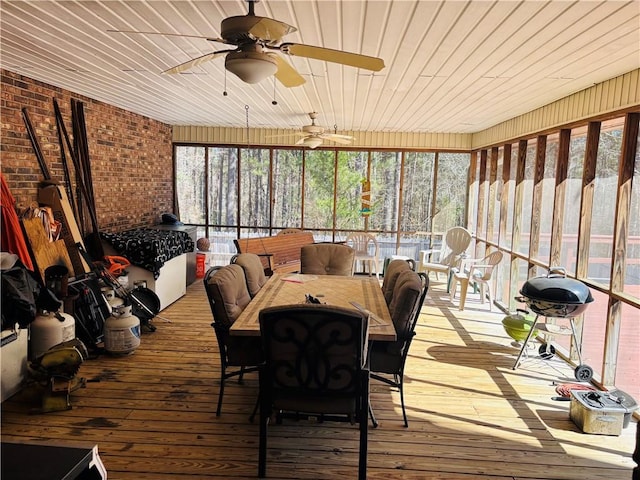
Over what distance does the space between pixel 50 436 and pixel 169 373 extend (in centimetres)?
114

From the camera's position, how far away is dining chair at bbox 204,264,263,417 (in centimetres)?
305

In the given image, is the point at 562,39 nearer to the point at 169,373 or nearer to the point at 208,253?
the point at 169,373

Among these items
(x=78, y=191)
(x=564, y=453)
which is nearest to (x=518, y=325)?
(x=564, y=453)

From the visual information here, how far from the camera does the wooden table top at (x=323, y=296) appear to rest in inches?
111

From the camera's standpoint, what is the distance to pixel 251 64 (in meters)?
2.30

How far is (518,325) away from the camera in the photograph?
463 cm

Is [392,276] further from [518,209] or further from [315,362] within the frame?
[518,209]

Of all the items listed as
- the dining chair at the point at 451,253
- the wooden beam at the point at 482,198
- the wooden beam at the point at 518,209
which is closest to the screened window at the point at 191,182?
the dining chair at the point at 451,253

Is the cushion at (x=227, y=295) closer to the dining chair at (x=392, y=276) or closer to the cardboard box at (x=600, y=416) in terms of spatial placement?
the dining chair at (x=392, y=276)

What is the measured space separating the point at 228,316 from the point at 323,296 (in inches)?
31.6

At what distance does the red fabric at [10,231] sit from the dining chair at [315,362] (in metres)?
2.75

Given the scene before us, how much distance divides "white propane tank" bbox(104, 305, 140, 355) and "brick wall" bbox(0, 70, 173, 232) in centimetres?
138

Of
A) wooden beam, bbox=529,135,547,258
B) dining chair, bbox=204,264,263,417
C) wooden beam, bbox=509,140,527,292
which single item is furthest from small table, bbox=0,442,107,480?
wooden beam, bbox=509,140,527,292

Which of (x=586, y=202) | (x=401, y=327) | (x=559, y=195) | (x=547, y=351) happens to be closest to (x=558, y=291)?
(x=547, y=351)
